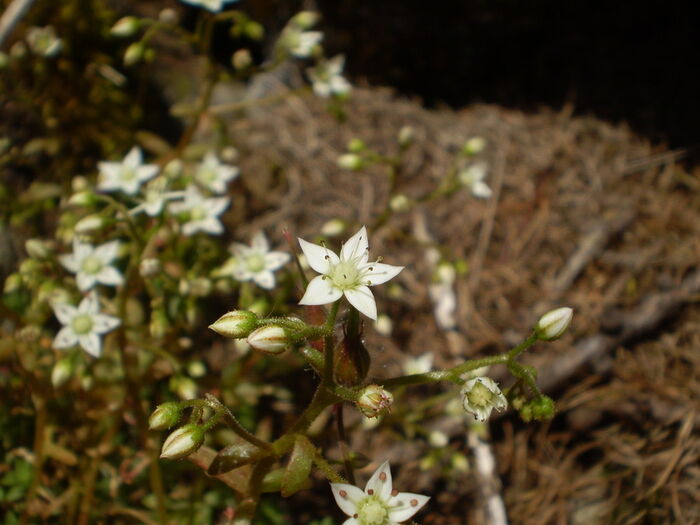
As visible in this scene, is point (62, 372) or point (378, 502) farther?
point (62, 372)

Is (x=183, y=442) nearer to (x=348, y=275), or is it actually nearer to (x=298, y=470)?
(x=298, y=470)

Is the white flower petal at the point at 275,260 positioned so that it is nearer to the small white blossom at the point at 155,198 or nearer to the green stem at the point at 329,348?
the small white blossom at the point at 155,198

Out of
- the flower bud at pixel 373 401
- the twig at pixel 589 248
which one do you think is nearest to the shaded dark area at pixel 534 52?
the twig at pixel 589 248

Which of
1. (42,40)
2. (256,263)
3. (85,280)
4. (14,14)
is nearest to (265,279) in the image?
(256,263)

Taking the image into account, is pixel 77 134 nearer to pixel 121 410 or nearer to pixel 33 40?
pixel 33 40

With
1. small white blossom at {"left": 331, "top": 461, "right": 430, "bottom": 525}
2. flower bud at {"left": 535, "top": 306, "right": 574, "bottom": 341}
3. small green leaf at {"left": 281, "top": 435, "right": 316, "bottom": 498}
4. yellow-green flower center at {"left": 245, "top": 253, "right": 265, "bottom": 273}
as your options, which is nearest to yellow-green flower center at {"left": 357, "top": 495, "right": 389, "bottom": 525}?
small white blossom at {"left": 331, "top": 461, "right": 430, "bottom": 525}

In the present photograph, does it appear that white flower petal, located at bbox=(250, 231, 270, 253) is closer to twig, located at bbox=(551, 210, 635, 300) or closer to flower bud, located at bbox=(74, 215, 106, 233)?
flower bud, located at bbox=(74, 215, 106, 233)
